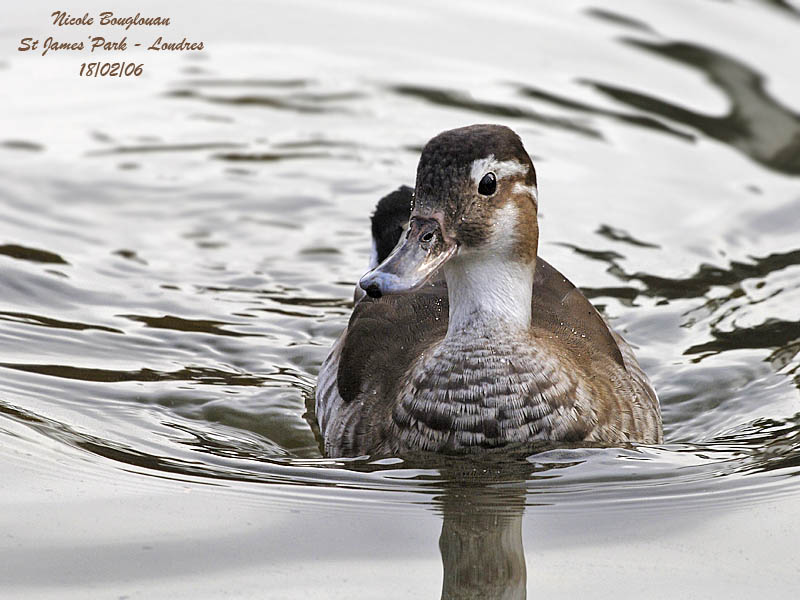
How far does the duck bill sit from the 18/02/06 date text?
23.2ft

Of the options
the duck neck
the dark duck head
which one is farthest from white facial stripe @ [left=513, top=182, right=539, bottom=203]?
the duck neck

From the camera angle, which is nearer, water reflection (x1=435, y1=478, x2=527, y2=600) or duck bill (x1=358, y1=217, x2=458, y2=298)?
water reflection (x1=435, y1=478, x2=527, y2=600)

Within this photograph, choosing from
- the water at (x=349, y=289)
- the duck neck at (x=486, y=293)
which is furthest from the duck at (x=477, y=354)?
the water at (x=349, y=289)

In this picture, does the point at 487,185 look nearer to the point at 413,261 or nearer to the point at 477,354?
the point at 413,261

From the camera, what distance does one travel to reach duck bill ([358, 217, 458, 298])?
5.69 metres

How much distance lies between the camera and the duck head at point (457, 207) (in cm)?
577

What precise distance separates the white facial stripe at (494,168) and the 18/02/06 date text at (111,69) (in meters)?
6.97

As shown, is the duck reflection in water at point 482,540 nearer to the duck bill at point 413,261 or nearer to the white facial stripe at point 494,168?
the duck bill at point 413,261

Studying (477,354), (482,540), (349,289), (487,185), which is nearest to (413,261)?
(487,185)

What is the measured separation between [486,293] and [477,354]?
11.0 inches

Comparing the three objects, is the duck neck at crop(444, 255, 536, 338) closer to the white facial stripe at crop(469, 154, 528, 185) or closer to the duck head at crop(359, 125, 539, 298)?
the duck head at crop(359, 125, 539, 298)

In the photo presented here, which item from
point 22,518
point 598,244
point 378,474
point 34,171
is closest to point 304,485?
point 378,474

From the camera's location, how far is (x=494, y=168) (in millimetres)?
6023

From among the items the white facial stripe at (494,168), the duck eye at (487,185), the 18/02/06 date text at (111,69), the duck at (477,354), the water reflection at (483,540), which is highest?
the 18/02/06 date text at (111,69)
